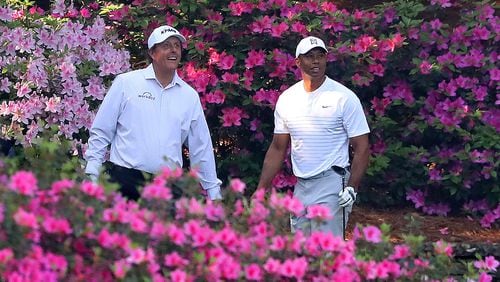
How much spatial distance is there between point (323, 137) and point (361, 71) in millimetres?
1741

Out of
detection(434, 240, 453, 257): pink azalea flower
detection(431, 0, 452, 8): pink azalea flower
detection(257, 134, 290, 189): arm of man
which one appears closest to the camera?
detection(434, 240, 453, 257): pink azalea flower

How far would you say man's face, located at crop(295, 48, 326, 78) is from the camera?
5.04 metres

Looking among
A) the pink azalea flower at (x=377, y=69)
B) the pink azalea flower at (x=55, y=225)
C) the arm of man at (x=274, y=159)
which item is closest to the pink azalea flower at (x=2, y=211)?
the pink azalea flower at (x=55, y=225)

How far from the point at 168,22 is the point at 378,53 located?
1.47 metres

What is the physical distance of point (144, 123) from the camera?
15.3 ft

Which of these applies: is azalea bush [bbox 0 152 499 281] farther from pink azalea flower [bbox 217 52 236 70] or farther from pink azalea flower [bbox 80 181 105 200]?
pink azalea flower [bbox 217 52 236 70]

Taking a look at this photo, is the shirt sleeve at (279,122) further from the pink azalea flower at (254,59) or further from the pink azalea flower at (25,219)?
the pink azalea flower at (25,219)

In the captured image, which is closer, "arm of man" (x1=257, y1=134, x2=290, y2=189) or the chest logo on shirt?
the chest logo on shirt

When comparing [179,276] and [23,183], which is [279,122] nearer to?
[179,276]

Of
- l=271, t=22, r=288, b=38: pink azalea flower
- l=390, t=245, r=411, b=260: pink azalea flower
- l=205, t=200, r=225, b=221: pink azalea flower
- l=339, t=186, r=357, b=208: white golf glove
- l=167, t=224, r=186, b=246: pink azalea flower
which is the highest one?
l=271, t=22, r=288, b=38: pink azalea flower

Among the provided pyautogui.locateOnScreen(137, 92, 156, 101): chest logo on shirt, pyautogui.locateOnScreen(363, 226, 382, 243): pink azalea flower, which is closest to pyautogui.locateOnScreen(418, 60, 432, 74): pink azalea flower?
pyautogui.locateOnScreen(137, 92, 156, 101): chest logo on shirt

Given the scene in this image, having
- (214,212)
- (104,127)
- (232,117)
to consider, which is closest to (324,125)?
(104,127)

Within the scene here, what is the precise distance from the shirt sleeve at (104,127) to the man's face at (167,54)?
217mm

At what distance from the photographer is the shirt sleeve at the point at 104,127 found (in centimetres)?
474
